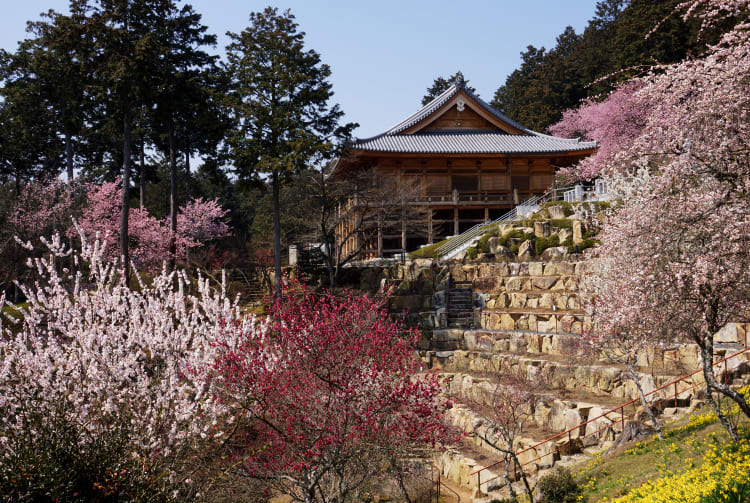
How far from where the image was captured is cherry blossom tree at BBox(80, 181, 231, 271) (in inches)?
1117

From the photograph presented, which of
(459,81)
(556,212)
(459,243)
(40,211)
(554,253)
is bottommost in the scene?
(554,253)

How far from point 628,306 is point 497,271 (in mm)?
15155

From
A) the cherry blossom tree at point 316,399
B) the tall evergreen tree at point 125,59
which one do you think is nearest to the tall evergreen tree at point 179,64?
the tall evergreen tree at point 125,59

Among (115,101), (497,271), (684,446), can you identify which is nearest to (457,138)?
(497,271)

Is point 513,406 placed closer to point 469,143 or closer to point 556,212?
point 556,212

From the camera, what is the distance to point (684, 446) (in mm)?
9516

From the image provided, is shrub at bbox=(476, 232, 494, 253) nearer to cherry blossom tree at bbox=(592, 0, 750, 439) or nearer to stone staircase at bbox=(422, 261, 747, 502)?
stone staircase at bbox=(422, 261, 747, 502)

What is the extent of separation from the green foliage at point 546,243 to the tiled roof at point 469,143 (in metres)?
10.7

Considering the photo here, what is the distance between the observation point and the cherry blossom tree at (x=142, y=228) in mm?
28359

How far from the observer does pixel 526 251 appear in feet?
74.1

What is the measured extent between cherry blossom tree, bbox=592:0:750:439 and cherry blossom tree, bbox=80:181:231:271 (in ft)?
78.0

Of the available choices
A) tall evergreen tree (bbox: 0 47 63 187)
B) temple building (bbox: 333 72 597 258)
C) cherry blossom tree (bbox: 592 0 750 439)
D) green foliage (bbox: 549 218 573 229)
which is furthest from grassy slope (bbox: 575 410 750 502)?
tall evergreen tree (bbox: 0 47 63 187)

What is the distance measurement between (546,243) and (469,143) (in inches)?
489

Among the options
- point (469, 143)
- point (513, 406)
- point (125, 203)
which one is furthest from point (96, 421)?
point (469, 143)
